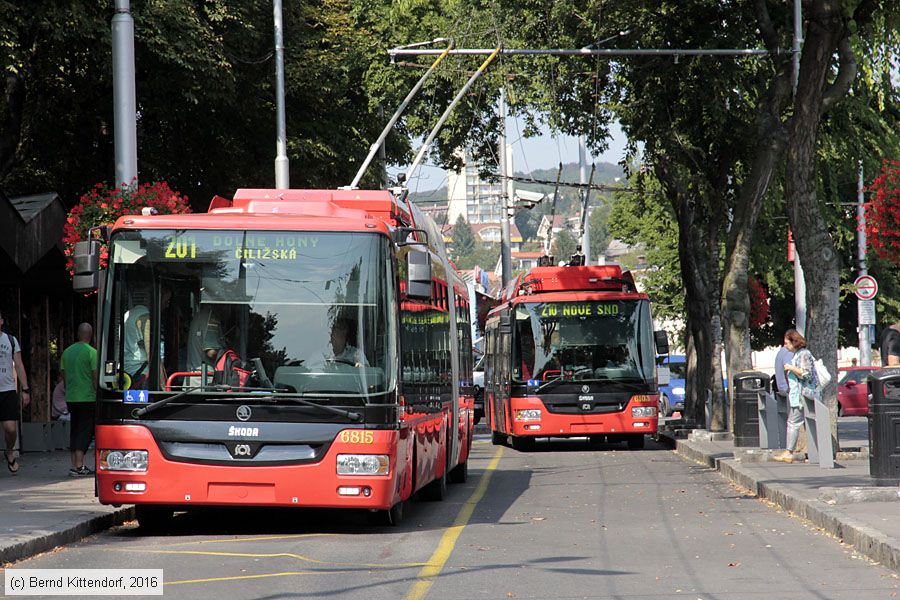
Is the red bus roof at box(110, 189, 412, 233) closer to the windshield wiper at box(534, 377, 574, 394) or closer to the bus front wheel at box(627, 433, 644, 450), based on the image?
the windshield wiper at box(534, 377, 574, 394)

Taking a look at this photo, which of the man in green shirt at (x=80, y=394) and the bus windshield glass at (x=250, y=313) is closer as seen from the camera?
the bus windshield glass at (x=250, y=313)

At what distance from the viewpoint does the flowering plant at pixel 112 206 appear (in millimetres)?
17703

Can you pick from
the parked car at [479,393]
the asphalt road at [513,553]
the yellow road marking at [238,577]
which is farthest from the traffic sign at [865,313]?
the yellow road marking at [238,577]

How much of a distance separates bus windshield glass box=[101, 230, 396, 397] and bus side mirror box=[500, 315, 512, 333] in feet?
48.5

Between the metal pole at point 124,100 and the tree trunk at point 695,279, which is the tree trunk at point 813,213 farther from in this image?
the metal pole at point 124,100

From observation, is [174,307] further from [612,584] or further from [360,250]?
[612,584]

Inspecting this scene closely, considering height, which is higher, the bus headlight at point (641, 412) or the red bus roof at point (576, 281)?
the red bus roof at point (576, 281)

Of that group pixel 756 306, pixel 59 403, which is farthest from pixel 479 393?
pixel 59 403

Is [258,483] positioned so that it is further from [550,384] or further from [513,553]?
[550,384]

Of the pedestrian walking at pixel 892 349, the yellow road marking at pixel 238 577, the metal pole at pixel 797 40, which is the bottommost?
the yellow road marking at pixel 238 577

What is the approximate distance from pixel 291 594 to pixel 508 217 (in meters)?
43.8

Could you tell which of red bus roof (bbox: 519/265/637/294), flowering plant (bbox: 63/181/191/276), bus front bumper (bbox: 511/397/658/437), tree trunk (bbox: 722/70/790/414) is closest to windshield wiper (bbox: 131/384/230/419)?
flowering plant (bbox: 63/181/191/276)

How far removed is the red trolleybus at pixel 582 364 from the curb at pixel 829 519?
636 centimetres

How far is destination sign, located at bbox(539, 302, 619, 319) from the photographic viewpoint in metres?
27.2
